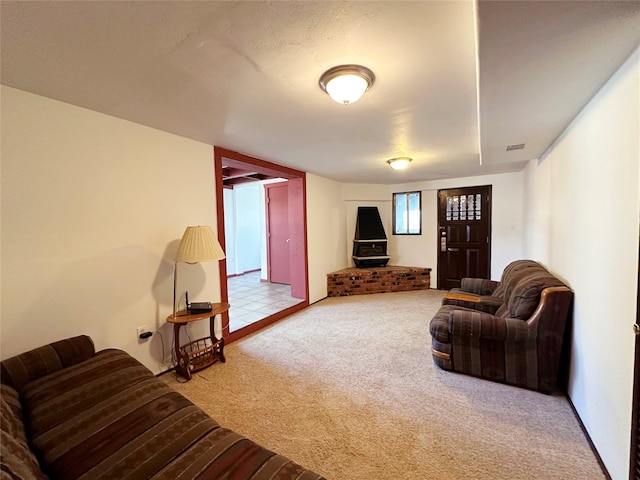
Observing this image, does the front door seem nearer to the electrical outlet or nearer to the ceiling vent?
the ceiling vent

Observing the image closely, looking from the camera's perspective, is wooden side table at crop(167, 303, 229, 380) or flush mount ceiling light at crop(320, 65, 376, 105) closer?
flush mount ceiling light at crop(320, 65, 376, 105)

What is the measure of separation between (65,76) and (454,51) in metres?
2.19

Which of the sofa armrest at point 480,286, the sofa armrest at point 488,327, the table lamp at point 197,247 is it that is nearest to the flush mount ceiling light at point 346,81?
the table lamp at point 197,247

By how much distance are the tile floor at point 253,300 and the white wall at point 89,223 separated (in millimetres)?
1195

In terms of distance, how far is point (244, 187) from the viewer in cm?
723

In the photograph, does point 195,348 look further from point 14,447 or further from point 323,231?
point 323,231

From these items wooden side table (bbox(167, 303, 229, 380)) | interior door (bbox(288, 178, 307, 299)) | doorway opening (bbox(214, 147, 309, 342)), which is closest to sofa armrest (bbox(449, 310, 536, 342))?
wooden side table (bbox(167, 303, 229, 380))

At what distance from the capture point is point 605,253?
1.53 m

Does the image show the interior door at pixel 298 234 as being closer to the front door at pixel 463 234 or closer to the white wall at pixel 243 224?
the white wall at pixel 243 224

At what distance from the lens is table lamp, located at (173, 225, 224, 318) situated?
2459 mm

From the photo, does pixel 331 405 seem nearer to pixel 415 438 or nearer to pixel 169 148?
pixel 415 438

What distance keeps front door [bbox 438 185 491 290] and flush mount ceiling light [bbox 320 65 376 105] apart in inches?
172

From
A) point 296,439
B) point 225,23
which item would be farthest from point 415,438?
point 225,23

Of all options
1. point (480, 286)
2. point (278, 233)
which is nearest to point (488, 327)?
point (480, 286)
